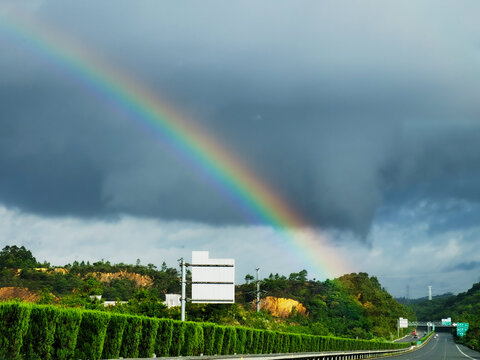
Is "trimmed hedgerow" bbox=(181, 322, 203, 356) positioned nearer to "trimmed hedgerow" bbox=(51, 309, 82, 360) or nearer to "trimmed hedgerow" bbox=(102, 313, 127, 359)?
"trimmed hedgerow" bbox=(102, 313, 127, 359)

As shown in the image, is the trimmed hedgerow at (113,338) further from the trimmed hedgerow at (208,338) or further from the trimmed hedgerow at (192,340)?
the trimmed hedgerow at (208,338)

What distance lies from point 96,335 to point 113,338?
2.46 metres

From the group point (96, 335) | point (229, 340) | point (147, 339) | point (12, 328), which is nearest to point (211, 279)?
point (229, 340)

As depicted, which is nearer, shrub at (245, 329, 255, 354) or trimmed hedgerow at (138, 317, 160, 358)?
trimmed hedgerow at (138, 317, 160, 358)

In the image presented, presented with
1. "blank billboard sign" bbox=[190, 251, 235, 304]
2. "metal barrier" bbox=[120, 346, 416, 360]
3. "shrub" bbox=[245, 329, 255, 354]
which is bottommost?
"metal barrier" bbox=[120, 346, 416, 360]

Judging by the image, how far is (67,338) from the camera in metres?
25.9

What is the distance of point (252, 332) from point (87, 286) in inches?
3009

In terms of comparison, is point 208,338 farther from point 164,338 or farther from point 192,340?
point 164,338

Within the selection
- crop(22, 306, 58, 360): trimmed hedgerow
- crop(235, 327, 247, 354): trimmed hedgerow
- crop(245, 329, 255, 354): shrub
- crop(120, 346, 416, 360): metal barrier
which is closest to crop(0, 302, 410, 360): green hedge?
crop(22, 306, 58, 360): trimmed hedgerow

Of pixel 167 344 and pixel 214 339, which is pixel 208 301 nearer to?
pixel 214 339

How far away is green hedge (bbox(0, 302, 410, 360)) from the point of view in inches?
921

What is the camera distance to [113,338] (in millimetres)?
30625

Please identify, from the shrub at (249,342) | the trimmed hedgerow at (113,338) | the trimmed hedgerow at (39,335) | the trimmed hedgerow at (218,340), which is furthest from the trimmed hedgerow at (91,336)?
the shrub at (249,342)

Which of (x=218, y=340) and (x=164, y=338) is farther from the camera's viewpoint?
(x=218, y=340)
